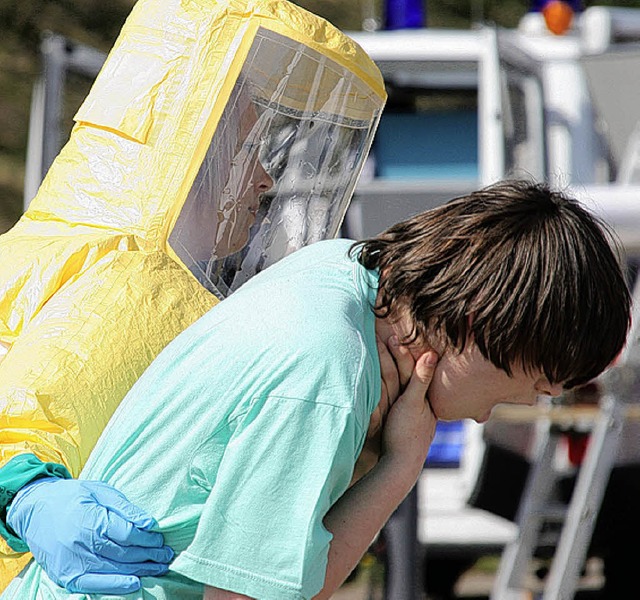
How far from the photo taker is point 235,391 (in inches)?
52.2

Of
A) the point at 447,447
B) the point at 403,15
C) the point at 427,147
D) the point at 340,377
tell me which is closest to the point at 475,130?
the point at 427,147

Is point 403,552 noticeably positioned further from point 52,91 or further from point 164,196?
point 52,91

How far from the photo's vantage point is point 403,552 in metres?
4.00

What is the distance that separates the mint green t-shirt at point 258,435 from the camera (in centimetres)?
130

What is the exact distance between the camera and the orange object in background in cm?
590

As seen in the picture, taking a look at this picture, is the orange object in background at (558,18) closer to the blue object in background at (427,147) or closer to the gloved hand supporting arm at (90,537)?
the blue object in background at (427,147)

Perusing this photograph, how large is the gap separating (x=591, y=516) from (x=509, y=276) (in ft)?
10.3

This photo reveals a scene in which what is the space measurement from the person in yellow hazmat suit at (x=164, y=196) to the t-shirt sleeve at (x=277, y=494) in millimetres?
573

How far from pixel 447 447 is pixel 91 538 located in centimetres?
418

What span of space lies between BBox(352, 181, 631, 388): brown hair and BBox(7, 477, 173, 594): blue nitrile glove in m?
0.38

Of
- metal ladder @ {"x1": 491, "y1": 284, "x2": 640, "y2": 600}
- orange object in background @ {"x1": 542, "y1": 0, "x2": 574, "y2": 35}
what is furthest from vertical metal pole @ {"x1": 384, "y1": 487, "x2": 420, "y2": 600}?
orange object in background @ {"x1": 542, "y1": 0, "x2": 574, "y2": 35}

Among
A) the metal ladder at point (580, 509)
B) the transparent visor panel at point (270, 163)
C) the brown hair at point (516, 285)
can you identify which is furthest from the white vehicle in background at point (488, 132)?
the brown hair at point (516, 285)

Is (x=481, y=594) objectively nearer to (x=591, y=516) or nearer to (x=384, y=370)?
(x=591, y=516)

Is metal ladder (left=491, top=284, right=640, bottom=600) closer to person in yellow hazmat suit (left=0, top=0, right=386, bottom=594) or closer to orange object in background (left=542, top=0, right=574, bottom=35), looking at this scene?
orange object in background (left=542, top=0, right=574, bottom=35)
